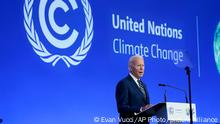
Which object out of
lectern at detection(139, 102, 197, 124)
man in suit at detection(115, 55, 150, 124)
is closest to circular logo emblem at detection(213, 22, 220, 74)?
man in suit at detection(115, 55, 150, 124)

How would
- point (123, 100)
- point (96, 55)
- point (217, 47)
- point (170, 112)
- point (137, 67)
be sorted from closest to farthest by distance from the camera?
point (170, 112) → point (123, 100) → point (137, 67) → point (96, 55) → point (217, 47)

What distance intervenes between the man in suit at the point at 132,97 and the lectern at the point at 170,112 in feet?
0.33

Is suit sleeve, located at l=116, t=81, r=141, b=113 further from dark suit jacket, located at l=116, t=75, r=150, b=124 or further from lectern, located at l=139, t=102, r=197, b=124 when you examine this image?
lectern, located at l=139, t=102, r=197, b=124

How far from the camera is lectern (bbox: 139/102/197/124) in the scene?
4.55 meters

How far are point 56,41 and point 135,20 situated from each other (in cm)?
124

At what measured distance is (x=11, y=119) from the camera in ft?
17.1

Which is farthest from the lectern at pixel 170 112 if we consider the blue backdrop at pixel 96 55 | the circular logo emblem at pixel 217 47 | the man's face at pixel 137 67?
the circular logo emblem at pixel 217 47

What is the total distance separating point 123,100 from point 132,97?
0.10m

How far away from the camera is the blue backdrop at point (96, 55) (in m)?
5.35

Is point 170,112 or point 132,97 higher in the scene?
point 132,97

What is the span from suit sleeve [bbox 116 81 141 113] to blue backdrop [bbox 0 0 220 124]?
92cm

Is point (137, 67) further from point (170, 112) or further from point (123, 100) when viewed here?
point (170, 112)

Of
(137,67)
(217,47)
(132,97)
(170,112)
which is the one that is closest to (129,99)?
(132,97)

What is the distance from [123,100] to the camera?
4895mm
